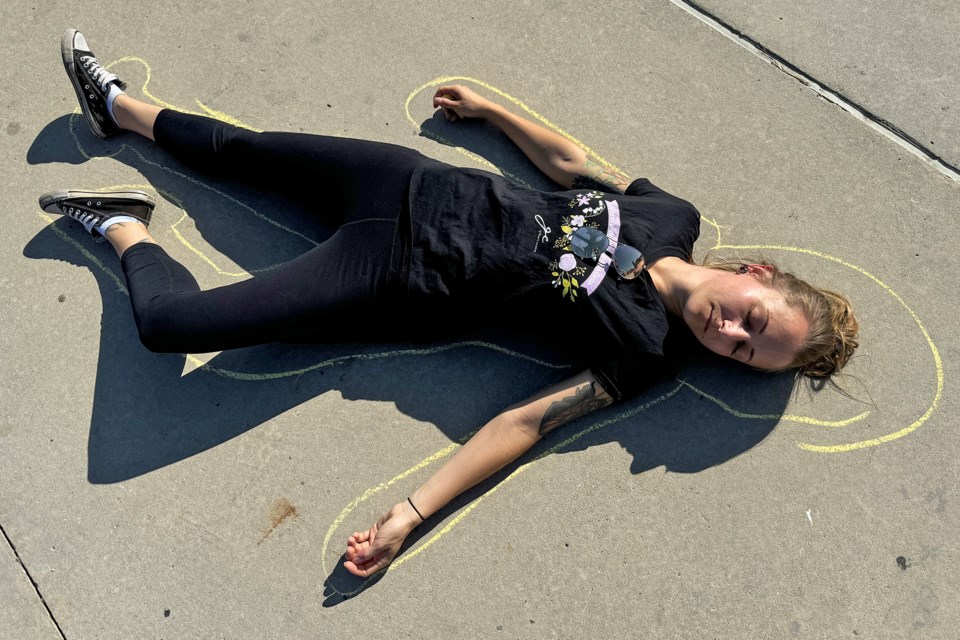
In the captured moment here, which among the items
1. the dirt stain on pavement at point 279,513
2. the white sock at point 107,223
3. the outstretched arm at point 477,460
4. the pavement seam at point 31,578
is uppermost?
the white sock at point 107,223

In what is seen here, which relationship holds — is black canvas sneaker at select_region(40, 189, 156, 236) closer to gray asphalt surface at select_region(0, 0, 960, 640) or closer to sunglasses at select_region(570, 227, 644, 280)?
gray asphalt surface at select_region(0, 0, 960, 640)

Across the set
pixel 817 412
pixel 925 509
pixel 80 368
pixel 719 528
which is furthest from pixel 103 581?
pixel 925 509

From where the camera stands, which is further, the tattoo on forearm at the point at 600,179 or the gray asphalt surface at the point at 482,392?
the tattoo on forearm at the point at 600,179

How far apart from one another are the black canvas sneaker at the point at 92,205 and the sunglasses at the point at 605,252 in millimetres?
2237

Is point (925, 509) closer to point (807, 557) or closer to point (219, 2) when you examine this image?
point (807, 557)

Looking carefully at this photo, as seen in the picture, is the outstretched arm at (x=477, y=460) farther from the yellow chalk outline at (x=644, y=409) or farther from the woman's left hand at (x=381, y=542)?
the yellow chalk outline at (x=644, y=409)

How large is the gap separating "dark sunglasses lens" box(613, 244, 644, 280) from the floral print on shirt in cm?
14

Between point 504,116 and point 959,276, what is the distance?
245 cm

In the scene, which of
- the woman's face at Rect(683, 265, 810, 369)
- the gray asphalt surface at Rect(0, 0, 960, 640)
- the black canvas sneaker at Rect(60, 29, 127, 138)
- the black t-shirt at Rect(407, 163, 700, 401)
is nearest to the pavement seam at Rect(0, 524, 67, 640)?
the gray asphalt surface at Rect(0, 0, 960, 640)

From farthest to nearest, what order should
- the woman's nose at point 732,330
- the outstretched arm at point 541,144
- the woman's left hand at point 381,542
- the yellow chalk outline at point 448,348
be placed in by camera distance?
the outstretched arm at point 541,144 → the yellow chalk outline at point 448,348 → the woman's left hand at point 381,542 → the woman's nose at point 732,330

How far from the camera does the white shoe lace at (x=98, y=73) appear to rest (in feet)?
12.0

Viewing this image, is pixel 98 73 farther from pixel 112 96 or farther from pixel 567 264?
pixel 567 264

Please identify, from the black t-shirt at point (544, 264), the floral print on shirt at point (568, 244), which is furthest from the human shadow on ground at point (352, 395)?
the floral print on shirt at point (568, 244)

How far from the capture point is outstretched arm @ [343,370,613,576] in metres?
3.08
